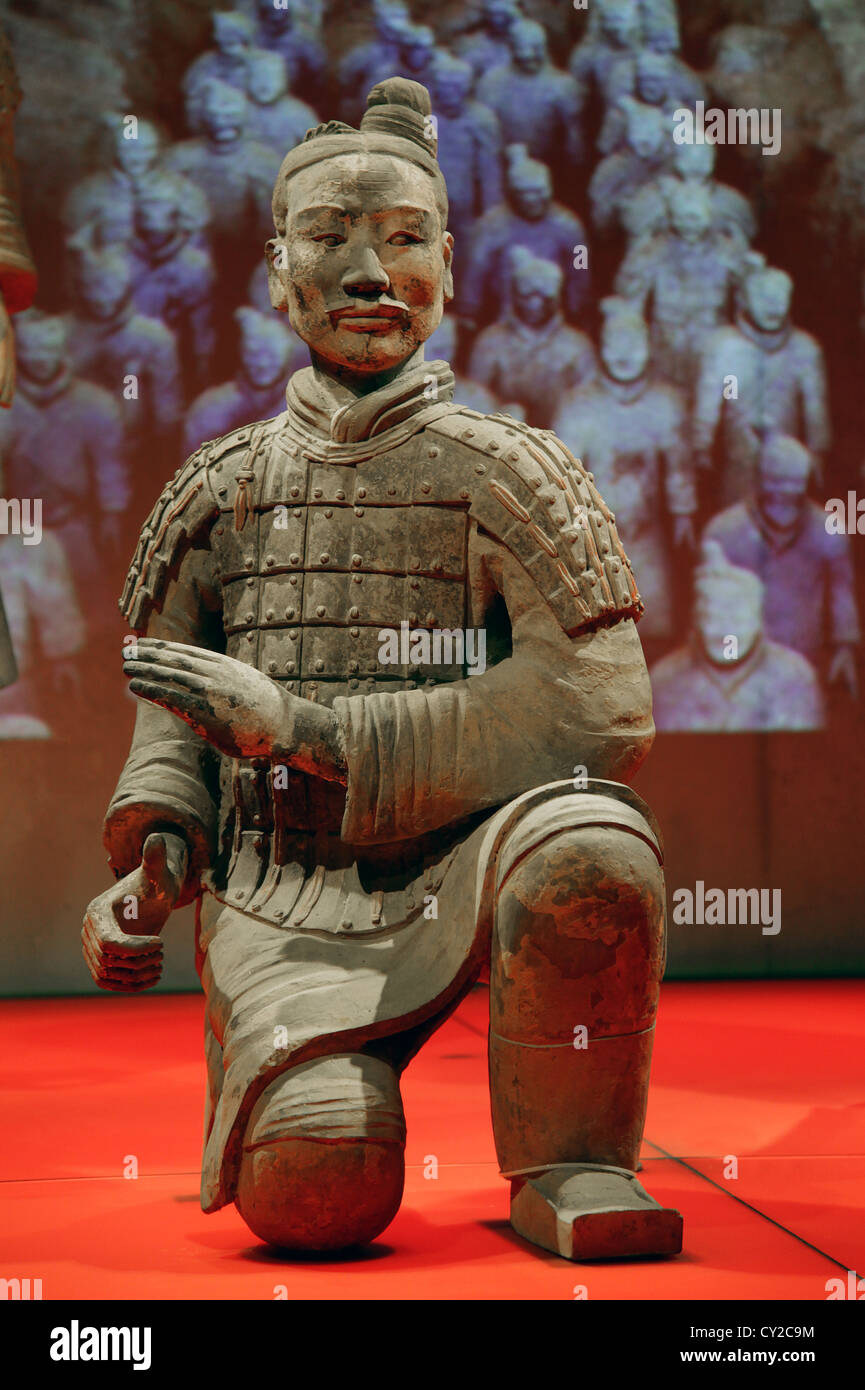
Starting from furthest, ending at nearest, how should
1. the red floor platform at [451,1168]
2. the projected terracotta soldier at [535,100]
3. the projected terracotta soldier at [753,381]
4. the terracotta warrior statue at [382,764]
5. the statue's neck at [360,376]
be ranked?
the projected terracotta soldier at [753,381] → the projected terracotta soldier at [535,100] → the statue's neck at [360,376] → the terracotta warrior statue at [382,764] → the red floor platform at [451,1168]

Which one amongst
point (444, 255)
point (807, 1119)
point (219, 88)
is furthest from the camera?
point (219, 88)

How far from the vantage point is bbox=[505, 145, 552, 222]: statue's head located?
23.2ft

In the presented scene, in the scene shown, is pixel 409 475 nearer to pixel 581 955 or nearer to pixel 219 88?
pixel 581 955

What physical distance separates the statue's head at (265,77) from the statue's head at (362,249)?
12.2 ft

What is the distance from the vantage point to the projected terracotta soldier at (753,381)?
7152 millimetres

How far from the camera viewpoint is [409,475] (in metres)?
3.39

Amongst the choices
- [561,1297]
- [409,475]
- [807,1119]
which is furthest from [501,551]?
[807,1119]

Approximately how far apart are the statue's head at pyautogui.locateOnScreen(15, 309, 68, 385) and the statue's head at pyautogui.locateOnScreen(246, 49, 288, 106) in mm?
1230

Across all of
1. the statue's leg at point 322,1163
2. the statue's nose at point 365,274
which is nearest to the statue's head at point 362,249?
the statue's nose at point 365,274

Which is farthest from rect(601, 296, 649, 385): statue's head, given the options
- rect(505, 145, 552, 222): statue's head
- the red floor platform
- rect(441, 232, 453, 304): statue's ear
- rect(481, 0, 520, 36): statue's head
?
rect(441, 232, 453, 304): statue's ear

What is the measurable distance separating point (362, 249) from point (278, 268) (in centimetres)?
25

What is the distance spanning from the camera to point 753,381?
7.16 meters

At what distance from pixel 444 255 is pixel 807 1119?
2.43 meters

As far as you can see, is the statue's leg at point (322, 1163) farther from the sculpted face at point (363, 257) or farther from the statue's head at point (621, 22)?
the statue's head at point (621, 22)
